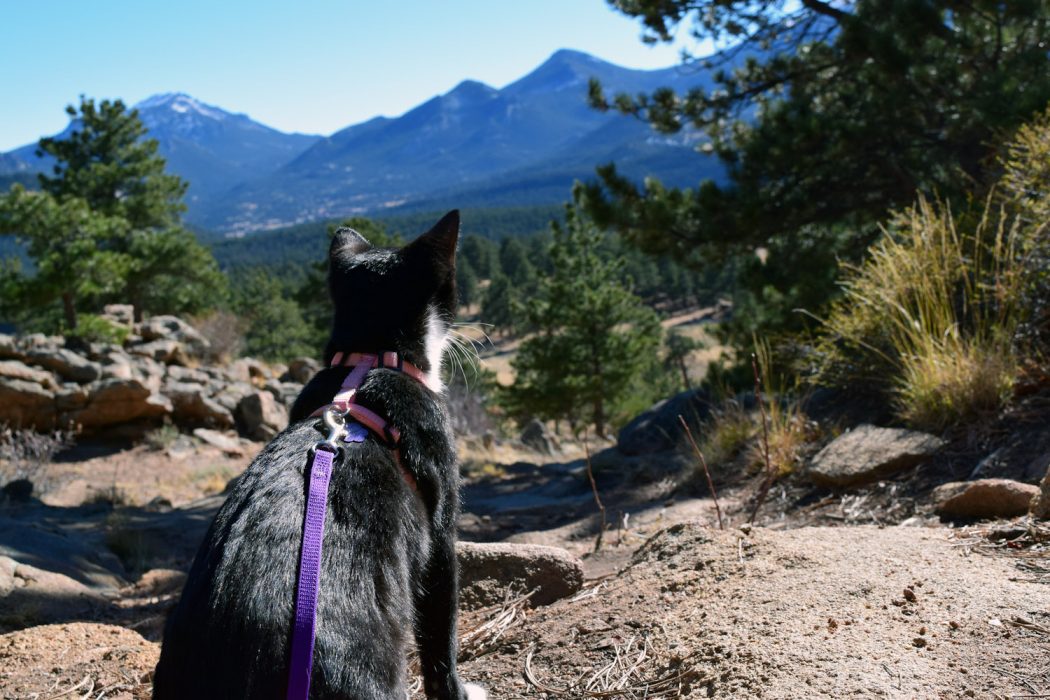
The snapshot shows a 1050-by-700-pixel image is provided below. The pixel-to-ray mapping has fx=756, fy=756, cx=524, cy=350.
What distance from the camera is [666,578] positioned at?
9.71ft

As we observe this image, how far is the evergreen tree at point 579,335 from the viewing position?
21.1 m

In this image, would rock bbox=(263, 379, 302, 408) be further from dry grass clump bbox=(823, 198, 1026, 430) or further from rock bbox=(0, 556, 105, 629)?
dry grass clump bbox=(823, 198, 1026, 430)

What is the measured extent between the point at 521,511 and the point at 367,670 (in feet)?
17.5

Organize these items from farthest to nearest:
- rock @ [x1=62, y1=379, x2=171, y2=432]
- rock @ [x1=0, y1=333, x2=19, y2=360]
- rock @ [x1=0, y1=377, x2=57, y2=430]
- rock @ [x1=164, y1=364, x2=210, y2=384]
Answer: rock @ [x1=164, y1=364, x2=210, y2=384] → rock @ [x1=0, y1=333, x2=19, y2=360] → rock @ [x1=62, y1=379, x2=171, y2=432] → rock @ [x1=0, y1=377, x2=57, y2=430]

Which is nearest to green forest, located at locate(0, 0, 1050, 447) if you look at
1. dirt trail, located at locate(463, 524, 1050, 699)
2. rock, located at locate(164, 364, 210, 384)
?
dirt trail, located at locate(463, 524, 1050, 699)

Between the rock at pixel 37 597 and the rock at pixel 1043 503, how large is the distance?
4.78m

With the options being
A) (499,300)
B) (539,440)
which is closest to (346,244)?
(539,440)

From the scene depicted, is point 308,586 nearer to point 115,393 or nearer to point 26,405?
point 115,393

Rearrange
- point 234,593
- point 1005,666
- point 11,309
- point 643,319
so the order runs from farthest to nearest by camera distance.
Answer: point 643,319
point 11,309
point 1005,666
point 234,593

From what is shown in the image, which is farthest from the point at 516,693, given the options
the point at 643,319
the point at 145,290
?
the point at 145,290

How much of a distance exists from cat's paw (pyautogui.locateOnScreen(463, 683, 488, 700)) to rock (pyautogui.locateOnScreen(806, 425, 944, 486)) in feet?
9.73

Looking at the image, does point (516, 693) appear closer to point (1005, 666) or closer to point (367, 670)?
point (367, 670)

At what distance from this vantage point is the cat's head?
261 centimetres

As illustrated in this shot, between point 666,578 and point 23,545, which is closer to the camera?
point 666,578
